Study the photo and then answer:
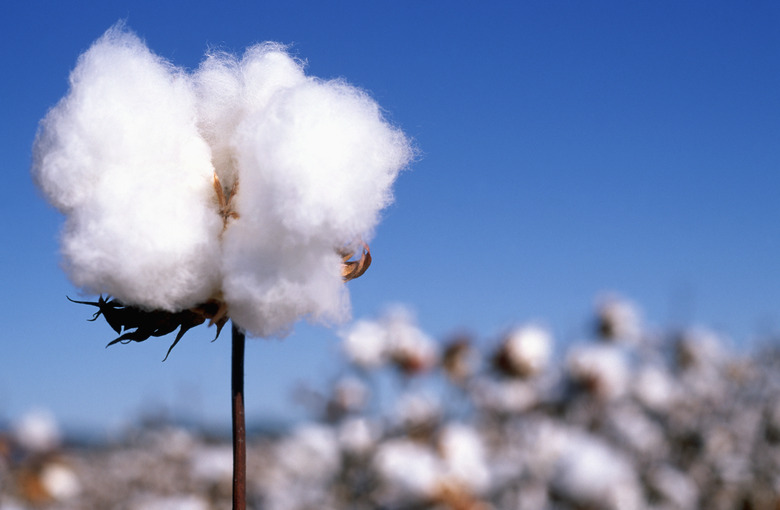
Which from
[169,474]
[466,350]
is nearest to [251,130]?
[466,350]

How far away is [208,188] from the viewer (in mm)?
800

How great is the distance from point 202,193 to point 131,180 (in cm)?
8

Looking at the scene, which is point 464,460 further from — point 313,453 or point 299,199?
point 299,199

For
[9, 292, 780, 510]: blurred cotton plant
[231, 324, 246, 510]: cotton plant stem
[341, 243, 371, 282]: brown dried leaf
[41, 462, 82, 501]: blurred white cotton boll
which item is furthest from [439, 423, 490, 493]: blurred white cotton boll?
[41, 462, 82, 501]: blurred white cotton boll

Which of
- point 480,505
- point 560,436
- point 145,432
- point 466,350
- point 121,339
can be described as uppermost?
point 145,432

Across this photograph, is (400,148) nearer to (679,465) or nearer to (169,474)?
(679,465)

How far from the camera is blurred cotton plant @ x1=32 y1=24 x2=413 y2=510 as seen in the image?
0.74 metres

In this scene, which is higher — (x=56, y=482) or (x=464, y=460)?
(x=56, y=482)

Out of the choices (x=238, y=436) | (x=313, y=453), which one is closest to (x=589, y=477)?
(x=238, y=436)

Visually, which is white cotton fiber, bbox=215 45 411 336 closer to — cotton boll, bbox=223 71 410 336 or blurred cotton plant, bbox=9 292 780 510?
cotton boll, bbox=223 71 410 336

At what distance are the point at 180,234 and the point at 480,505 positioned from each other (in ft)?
6.28

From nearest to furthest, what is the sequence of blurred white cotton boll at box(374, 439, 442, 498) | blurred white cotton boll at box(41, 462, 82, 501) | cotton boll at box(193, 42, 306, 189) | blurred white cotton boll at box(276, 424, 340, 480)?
cotton boll at box(193, 42, 306, 189)
blurred white cotton boll at box(374, 439, 442, 498)
blurred white cotton boll at box(276, 424, 340, 480)
blurred white cotton boll at box(41, 462, 82, 501)

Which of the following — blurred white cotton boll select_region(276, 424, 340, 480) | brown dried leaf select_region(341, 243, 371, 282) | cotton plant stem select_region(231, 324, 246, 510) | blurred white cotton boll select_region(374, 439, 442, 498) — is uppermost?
blurred white cotton boll select_region(276, 424, 340, 480)

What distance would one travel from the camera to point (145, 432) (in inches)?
201
